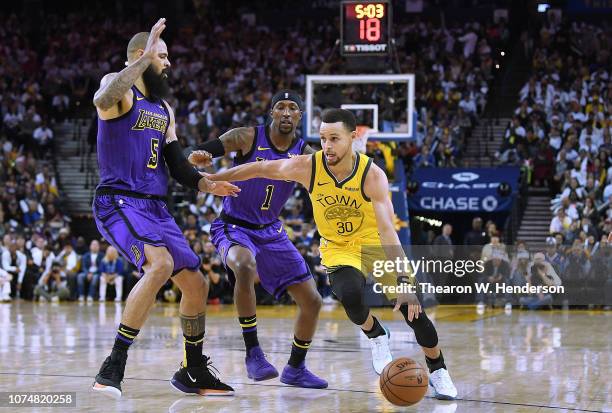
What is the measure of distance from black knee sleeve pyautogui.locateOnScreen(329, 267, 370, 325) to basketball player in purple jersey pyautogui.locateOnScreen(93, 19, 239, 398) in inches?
37.7

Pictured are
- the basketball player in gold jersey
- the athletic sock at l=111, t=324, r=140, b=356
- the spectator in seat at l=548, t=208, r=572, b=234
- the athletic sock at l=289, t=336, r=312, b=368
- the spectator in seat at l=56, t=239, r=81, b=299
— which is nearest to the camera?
the athletic sock at l=111, t=324, r=140, b=356

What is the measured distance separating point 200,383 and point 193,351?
25 centimetres

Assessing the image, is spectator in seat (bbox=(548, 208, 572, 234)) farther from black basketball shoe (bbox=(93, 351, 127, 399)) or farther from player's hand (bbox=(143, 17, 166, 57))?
black basketball shoe (bbox=(93, 351, 127, 399))

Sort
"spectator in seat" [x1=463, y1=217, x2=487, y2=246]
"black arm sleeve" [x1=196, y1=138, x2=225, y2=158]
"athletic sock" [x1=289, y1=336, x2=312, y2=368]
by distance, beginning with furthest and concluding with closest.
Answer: "spectator in seat" [x1=463, y1=217, x2=487, y2=246], "black arm sleeve" [x1=196, y1=138, x2=225, y2=158], "athletic sock" [x1=289, y1=336, x2=312, y2=368]

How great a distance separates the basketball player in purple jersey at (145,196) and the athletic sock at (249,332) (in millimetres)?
630

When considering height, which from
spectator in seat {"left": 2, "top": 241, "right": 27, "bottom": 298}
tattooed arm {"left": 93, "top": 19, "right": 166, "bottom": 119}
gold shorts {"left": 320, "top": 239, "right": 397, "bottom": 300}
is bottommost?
spectator in seat {"left": 2, "top": 241, "right": 27, "bottom": 298}

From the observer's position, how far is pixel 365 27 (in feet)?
55.2

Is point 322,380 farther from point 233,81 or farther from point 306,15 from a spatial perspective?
point 306,15

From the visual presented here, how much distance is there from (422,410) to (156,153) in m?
2.51

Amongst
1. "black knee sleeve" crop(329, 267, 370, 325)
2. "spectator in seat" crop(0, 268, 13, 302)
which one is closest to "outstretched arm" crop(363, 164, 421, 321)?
"black knee sleeve" crop(329, 267, 370, 325)

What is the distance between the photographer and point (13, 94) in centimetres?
2683

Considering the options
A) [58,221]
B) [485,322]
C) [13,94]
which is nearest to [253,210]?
[485,322]

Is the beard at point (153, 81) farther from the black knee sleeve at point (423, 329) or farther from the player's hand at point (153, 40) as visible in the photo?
the black knee sleeve at point (423, 329)

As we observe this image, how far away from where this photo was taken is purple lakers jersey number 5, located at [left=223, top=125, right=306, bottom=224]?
8242mm
